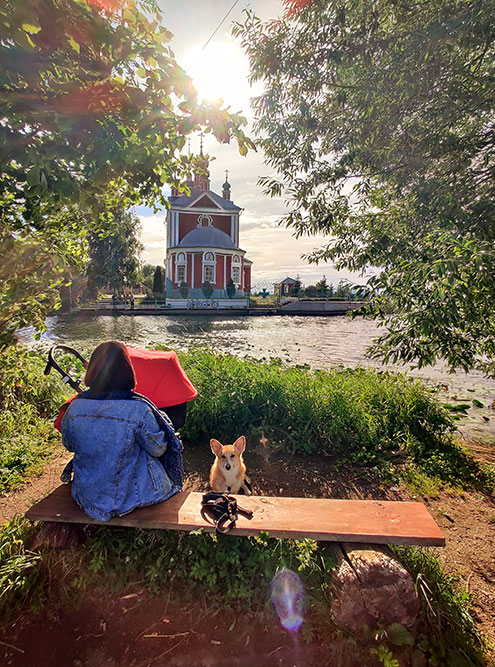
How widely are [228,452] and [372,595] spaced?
1.42 m

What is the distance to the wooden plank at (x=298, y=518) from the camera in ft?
6.90

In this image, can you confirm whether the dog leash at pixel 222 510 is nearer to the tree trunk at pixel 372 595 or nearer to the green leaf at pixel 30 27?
the tree trunk at pixel 372 595

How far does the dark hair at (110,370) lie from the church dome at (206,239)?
39.7 metres

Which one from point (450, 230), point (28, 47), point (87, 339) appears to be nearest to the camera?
point (28, 47)

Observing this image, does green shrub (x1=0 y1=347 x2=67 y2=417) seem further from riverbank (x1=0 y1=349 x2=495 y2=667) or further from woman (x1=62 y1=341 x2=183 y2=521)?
woman (x1=62 y1=341 x2=183 y2=521)

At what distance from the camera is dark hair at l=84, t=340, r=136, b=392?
2.15 m

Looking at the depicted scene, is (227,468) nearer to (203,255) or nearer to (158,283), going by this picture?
(203,255)

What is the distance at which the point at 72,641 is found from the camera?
199 cm

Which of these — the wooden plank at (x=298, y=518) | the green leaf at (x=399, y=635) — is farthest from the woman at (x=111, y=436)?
the green leaf at (x=399, y=635)

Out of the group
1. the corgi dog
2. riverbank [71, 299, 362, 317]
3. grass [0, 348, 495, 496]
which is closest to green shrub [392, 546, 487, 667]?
the corgi dog

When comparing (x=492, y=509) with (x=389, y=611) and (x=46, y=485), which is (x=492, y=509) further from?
(x=46, y=485)

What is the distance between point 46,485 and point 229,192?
180ft

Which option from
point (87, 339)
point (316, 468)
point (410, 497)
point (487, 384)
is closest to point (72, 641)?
point (316, 468)

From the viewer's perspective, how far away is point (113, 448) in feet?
7.06
